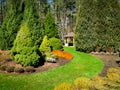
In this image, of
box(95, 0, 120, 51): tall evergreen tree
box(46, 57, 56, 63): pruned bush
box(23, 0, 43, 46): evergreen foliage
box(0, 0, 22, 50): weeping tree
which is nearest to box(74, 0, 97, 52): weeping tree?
box(95, 0, 120, 51): tall evergreen tree

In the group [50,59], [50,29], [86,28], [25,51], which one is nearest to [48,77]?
[25,51]

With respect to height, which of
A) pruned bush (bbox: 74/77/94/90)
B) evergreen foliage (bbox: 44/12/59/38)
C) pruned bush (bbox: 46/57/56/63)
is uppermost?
pruned bush (bbox: 74/77/94/90)

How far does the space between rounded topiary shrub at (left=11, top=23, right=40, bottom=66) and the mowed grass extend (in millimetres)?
1284

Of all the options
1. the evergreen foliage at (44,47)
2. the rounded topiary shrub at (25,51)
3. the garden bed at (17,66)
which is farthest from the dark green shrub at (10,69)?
the evergreen foliage at (44,47)

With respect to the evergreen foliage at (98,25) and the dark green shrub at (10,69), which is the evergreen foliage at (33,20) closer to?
the evergreen foliage at (98,25)

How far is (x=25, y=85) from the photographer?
30.7 ft

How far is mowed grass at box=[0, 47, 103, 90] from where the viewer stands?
9.20 m

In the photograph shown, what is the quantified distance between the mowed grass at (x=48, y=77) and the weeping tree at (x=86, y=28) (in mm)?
7357

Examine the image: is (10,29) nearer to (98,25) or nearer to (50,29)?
(50,29)

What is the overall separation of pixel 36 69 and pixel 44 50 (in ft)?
13.6

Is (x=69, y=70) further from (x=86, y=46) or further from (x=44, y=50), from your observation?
(x=86, y=46)

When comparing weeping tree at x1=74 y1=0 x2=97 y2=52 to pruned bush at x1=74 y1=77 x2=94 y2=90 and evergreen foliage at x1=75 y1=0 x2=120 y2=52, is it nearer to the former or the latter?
evergreen foliage at x1=75 y1=0 x2=120 y2=52

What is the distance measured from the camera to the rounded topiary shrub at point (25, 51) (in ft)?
40.0

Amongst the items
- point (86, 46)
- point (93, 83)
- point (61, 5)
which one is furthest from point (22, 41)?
point (61, 5)
